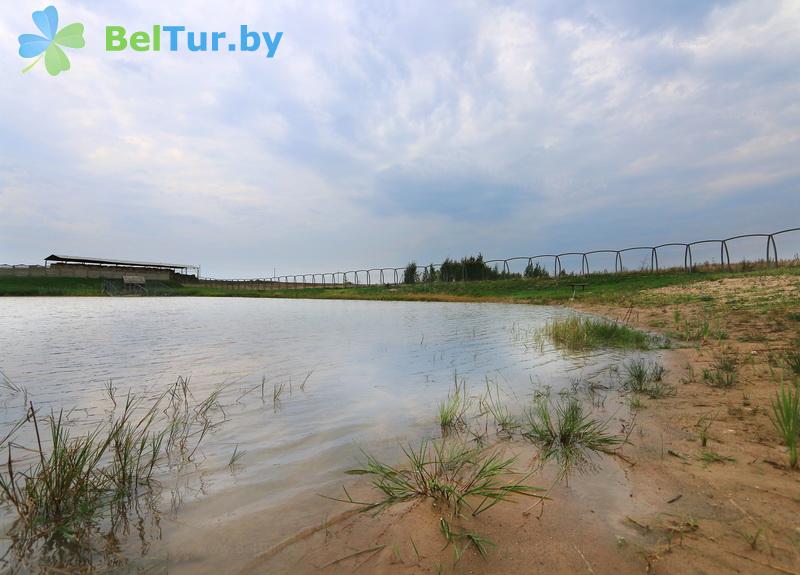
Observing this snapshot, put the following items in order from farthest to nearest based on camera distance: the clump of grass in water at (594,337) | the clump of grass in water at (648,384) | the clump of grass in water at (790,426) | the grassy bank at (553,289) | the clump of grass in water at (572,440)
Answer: the grassy bank at (553,289) → the clump of grass in water at (594,337) → the clump of grass in water at (648,384) → the clump of grass in water at (572,440) → the clump of grass in water at (790,426)

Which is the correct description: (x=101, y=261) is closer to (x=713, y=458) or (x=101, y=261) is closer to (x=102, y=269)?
(x=102, y=269)

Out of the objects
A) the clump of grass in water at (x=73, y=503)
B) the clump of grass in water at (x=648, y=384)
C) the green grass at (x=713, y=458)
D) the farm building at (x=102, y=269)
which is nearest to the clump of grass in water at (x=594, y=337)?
the clump of grass in water at (x=648, y=384)

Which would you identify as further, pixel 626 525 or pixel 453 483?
pixel 453 483

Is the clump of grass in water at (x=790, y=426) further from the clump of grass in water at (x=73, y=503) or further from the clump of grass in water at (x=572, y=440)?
the clump of grass in water at (x=73, y=503)

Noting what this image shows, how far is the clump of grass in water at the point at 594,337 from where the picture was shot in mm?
9117

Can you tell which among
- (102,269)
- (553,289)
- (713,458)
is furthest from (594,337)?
(102,269)

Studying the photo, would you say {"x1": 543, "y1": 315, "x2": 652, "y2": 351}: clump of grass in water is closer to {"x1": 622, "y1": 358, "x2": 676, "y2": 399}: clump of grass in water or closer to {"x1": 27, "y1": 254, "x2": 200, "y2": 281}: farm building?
{"x1": 622, "y1": 358, "x2": 676, "y2": 399}: clump of grass in water

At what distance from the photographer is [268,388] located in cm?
575

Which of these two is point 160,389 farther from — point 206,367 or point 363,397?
point 363,397

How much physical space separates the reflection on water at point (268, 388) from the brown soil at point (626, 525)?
48cm

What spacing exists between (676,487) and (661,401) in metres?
2.48

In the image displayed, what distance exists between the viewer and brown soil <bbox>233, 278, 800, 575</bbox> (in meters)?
1.90

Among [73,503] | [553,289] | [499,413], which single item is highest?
[553,289]

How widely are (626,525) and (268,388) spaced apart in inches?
190
